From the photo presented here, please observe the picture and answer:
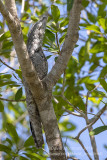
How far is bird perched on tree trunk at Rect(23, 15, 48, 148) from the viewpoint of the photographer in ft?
8.19

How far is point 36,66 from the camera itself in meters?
2.70

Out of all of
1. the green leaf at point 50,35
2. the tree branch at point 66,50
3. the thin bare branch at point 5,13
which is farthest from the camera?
the green leaf at point 50,35

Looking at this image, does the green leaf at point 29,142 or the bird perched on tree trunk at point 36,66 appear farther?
the green leaf at point 29,142

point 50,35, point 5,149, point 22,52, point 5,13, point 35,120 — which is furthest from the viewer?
point 50,35

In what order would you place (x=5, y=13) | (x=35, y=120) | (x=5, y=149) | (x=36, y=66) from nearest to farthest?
(x=5, y=13), (x=35, y=120), (x=36, y=66), (x=5, y=149)

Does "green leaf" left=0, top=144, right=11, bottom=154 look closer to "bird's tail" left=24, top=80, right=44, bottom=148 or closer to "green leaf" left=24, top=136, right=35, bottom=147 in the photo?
"green leaf" left=24, top=136, right=35, bottom=147

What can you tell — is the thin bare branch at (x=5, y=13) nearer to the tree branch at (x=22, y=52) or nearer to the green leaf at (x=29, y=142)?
the tree branch at (x=22, y=52)

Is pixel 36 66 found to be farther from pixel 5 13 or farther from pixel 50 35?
pixel 5 13

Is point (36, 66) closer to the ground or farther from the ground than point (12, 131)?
farther from the ground

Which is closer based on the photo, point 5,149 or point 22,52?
point 22,52

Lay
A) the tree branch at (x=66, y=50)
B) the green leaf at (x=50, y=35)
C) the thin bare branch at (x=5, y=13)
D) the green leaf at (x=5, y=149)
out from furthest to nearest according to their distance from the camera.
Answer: the green leaf at (x=50, y=35) → the green leaf at (x=5, y=149) → the tree branch at (x=66, y=50) → the thin bare branch at (x=5, y=13)

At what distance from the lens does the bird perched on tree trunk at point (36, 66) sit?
2.50 m

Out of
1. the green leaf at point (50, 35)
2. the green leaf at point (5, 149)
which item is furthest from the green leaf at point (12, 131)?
the green leaf at point (50, 35)

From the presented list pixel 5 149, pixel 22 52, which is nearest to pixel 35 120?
pixel 5 149
